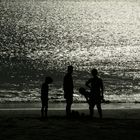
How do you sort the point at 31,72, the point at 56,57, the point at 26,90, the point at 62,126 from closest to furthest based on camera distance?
1. the point at 62,126
2. the point at 26,90
3. the point at 31,72
4. the point at 56,57

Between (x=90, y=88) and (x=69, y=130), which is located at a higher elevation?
(x=90, y=88)

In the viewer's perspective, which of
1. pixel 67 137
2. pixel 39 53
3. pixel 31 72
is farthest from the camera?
pixel 39 53

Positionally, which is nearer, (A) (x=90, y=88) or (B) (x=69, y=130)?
(B) (x=69, y=130)

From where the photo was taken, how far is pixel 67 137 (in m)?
12.0

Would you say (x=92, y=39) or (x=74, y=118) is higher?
(x=92, y=39)

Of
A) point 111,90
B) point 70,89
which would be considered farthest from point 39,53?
point 70,89

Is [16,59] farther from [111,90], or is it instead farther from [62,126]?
[62,126]

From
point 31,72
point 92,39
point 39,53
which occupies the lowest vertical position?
point 31,72

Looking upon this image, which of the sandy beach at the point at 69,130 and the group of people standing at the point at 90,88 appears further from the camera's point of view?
the group of people standing at the point at 90,88

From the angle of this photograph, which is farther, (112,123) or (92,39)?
(92,39)

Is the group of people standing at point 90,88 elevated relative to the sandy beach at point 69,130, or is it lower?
elevated

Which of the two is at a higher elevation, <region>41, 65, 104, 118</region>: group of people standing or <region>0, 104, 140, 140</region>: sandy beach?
<region>41, 65, 104, 118</region>: group of people standing

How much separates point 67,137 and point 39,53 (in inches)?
2596

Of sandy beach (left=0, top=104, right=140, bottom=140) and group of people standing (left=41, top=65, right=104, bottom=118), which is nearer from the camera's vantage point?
sandy beach (left=0, top=104, right=140, bottom=140)
